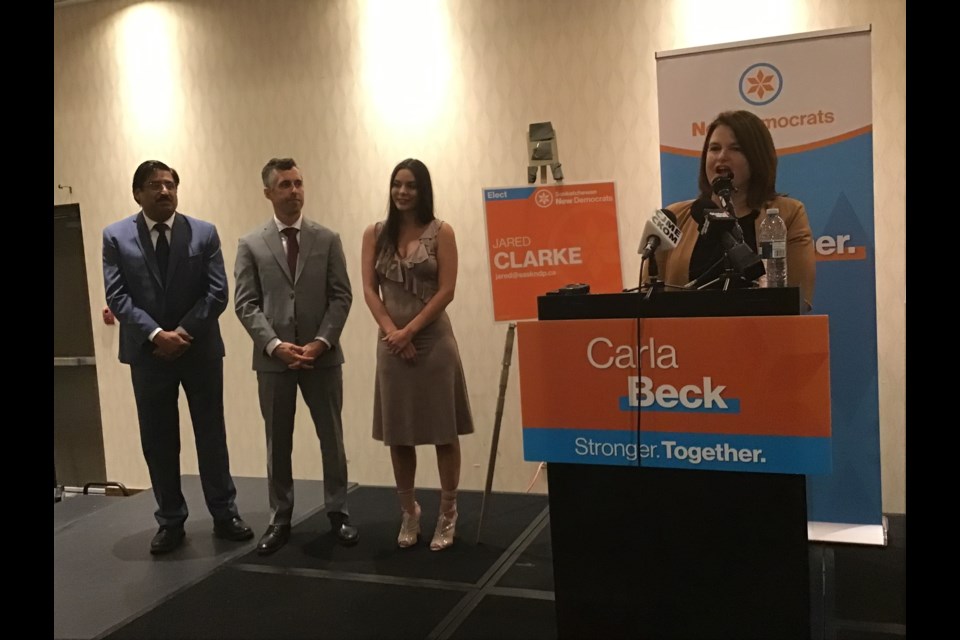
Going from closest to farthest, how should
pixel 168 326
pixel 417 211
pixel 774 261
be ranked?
1. pixel 774 261
2. pixel 417 211
3. pixel 168 326

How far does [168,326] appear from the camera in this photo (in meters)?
3.40

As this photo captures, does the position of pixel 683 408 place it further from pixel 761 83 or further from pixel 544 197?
pixel 761 83

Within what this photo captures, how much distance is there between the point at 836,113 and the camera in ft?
9.75

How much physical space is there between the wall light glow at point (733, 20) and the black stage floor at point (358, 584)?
233 cm

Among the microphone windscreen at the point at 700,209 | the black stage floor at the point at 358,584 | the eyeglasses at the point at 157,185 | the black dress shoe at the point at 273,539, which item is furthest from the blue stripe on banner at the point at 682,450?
the eyeglasses at the point at 157,185

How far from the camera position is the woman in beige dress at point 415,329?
10.3 feet

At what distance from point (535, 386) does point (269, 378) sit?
1673mm

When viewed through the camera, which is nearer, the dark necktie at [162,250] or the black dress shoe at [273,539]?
the black dress shoe at [273,539]

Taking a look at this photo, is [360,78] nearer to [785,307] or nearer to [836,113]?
[836,113]

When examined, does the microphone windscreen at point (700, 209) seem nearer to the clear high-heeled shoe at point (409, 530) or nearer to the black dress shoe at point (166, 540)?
the clear high-heeled shoe at point (409, 530)

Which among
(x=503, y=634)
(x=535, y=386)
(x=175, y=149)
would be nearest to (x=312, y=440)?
(x=175, y=149)

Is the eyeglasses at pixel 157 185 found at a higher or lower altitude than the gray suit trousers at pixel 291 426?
Result: higher

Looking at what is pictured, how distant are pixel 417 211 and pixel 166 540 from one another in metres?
1.85

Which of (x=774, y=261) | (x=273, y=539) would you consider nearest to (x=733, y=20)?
(x=774, y=261)
